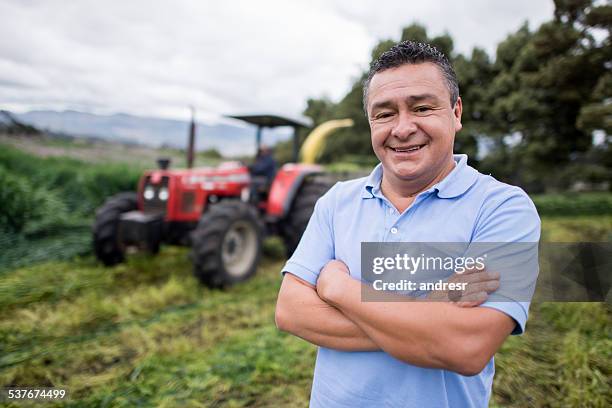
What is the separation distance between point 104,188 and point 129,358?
5209 millimetres

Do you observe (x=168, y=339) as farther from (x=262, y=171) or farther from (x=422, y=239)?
(x=262, y=171)

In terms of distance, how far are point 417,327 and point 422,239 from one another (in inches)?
9.5

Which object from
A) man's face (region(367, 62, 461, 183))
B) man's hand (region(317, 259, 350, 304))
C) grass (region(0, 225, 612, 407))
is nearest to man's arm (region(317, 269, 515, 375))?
man's hand (region(317, 259, 350, 304))

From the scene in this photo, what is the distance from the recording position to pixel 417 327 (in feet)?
3.12

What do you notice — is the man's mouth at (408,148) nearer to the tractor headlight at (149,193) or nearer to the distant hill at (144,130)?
the distant hill at (144,130)

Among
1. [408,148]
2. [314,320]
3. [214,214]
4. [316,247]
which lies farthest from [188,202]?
[408,148]

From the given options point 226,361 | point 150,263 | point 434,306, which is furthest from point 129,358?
point 434,306

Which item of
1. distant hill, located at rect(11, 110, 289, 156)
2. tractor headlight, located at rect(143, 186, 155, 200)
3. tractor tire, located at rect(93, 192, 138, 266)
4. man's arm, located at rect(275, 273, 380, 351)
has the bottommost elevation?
tractor tire, located at rect(93, 192, 138, 266)

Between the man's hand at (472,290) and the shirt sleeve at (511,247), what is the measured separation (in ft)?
0.05

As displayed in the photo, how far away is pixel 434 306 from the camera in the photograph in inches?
37.8

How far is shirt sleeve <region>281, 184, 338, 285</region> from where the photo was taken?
1231mm

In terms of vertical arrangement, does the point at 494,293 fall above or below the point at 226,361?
above

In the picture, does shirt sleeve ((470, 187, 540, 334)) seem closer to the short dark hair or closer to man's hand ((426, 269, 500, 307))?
man's hand ((426, 269, 500, 307))

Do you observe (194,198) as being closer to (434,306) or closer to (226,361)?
(226,361)
